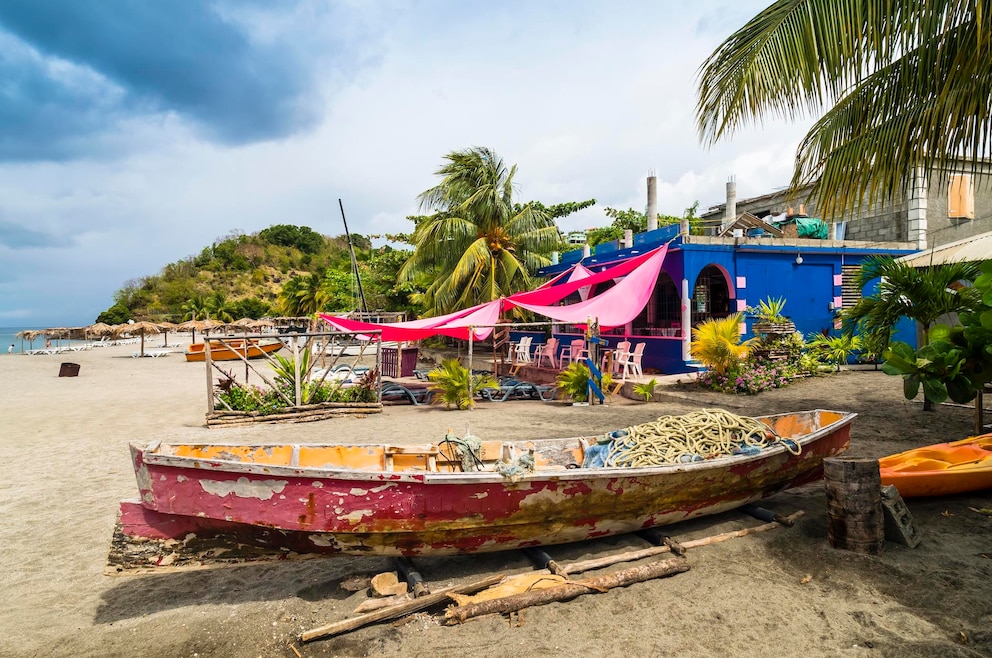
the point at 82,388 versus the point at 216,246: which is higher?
the point at 216,246

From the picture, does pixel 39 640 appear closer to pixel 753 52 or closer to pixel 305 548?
pixel 305 548

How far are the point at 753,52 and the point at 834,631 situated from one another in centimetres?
477

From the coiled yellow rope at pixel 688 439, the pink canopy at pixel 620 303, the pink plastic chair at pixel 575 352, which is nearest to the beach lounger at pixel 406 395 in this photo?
the pink canopy at pixel 620 303

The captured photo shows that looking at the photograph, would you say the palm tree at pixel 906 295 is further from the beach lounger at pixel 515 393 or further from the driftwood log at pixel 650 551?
the beach lounger at pixel 515 393

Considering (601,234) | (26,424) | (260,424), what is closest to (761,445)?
(260,424)

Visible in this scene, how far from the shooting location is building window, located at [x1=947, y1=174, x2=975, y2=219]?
50.5ft

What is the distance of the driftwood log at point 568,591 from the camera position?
3.62 meters

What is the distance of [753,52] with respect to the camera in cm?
514

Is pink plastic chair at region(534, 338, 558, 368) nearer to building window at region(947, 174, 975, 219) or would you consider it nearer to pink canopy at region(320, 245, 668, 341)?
pink canopy at region(320, 245, 668, 341)

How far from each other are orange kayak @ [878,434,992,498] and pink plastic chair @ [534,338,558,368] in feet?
34.5

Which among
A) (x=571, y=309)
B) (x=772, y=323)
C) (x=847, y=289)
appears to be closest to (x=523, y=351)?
(x=571, y=309)

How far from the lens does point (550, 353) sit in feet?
53.2

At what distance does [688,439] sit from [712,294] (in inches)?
483

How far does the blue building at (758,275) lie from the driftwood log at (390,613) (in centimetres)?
1059
